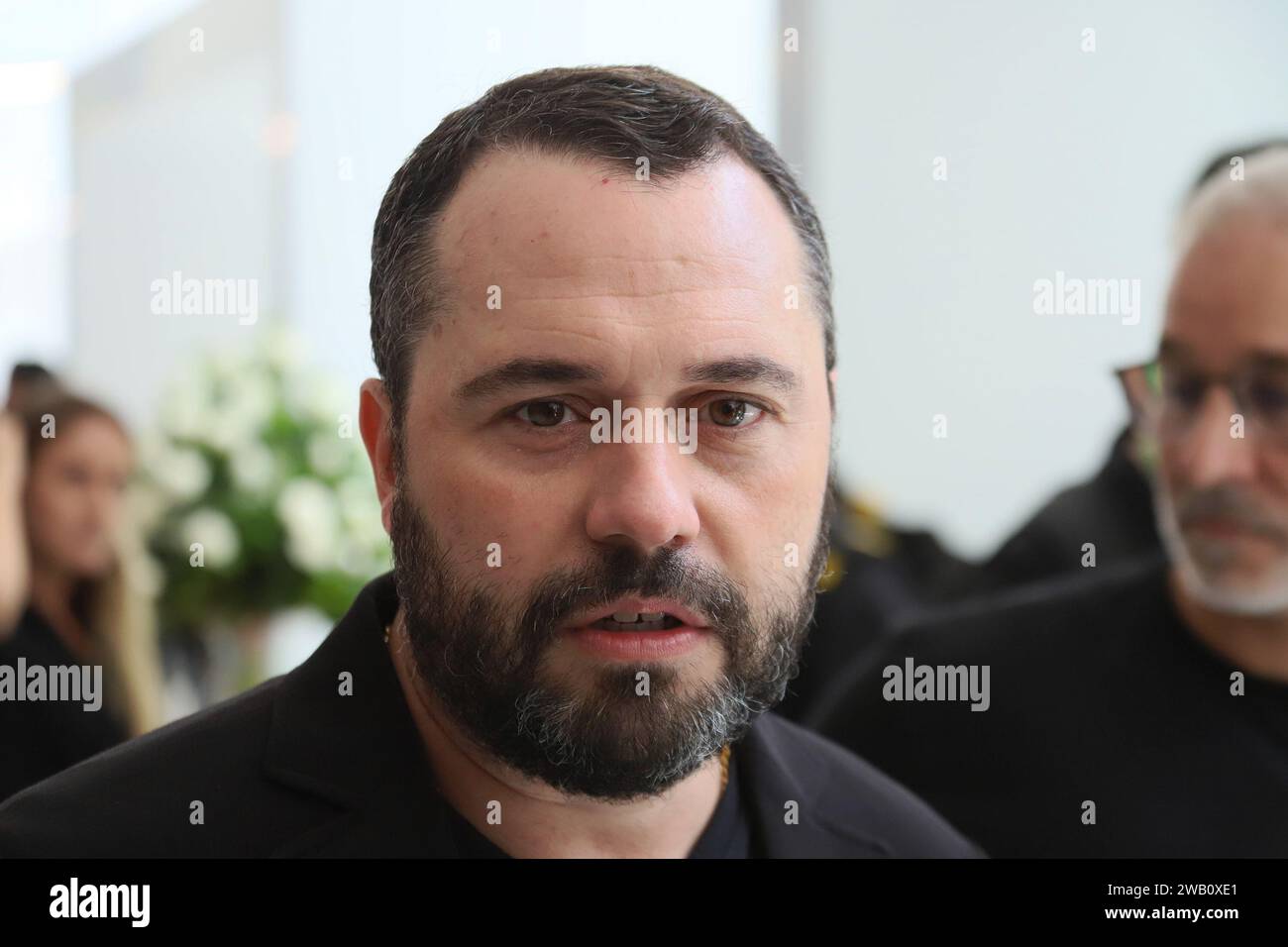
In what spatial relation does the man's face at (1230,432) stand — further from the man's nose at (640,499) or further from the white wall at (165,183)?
the white wall at (165,183)

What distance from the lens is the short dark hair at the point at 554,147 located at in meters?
1.14

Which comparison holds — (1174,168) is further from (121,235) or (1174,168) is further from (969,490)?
(121,235)

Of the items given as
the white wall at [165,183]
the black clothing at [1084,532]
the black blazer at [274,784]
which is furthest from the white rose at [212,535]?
the black clothing at [1084,532]

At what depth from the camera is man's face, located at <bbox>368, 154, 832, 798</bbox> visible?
111 cm

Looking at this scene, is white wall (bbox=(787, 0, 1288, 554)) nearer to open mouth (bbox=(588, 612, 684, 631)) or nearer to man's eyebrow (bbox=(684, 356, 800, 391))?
man's eyebrow (bbox=(684, 356, 800, 391))

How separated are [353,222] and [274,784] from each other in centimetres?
83

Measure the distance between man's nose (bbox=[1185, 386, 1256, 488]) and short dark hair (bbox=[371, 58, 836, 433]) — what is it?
24.2 inches

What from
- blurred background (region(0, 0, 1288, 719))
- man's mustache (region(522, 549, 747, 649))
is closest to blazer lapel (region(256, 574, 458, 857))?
man's mustache (region(522, 549, 747, 649))

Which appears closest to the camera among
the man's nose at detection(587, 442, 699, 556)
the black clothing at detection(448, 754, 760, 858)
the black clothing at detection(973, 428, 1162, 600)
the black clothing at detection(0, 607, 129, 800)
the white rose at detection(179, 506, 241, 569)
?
the man's nose at detection(587, 442, 699, 556)

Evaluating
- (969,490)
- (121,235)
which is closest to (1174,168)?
(969,490)

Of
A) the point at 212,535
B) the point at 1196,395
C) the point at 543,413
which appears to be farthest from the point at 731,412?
the point at 212,535

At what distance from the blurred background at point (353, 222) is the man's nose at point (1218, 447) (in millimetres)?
166

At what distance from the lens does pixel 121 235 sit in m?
1.87
